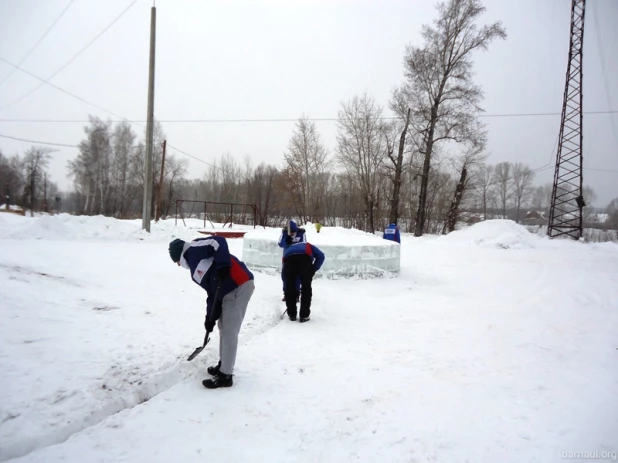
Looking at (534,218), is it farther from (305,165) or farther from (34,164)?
(34,164)

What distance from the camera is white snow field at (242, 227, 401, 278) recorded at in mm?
9266

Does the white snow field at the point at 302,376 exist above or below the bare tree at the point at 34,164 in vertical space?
below

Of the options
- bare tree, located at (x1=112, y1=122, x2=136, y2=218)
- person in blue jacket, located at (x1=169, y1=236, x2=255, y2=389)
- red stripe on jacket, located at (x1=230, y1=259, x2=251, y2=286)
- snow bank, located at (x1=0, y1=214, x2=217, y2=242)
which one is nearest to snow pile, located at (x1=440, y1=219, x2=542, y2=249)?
snow bank, located at (x1=0, y1=214, x2=217, y2=242)

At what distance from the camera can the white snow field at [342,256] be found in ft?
30.4

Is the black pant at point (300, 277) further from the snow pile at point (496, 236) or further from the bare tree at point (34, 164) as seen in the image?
the bare tree at point (34, 164)

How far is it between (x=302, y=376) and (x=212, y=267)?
5.19 feet

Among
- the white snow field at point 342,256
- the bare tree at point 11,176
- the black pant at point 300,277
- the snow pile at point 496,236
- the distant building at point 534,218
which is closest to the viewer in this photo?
the black pant at point 300,277

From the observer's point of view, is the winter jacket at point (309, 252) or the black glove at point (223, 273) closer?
the black glove at point (223, 273)

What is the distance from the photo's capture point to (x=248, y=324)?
5.52m

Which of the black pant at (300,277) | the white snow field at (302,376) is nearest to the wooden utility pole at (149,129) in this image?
the white snow field at (302,376)

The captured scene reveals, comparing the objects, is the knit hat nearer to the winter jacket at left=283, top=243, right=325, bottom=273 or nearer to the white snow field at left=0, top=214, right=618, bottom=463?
the white snow field at left=0, top=214, right=618, bottom=463

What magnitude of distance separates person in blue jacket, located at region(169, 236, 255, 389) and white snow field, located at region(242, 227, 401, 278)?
19.0 ft

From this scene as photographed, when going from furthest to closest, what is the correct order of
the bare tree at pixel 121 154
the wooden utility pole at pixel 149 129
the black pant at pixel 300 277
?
1. the bare tree at pixel 121 154
2. the wooden utility pole at pixel 149 129
3. the black pant at pixel 300 277

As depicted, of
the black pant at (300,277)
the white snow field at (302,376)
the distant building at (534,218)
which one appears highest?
the distant building at (534,218)
